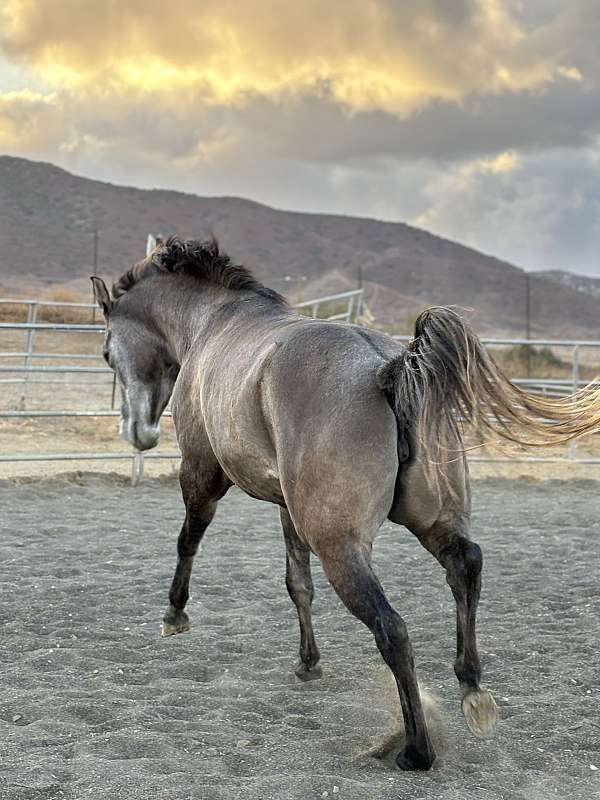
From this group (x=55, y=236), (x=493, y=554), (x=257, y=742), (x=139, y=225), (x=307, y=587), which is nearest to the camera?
(x=257, y=742)

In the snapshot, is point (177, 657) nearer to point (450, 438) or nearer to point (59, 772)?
point (59, 772)

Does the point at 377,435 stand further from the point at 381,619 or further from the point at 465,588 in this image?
the point at 465,588

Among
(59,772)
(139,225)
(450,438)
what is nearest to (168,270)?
(450,438)

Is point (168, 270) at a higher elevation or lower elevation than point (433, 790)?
higher

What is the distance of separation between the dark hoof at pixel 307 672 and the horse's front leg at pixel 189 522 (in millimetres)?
725

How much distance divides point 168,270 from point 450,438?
2189 millimetres

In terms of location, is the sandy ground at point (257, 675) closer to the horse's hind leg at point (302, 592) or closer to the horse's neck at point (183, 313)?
the horse's hind leg at point (302, 592)

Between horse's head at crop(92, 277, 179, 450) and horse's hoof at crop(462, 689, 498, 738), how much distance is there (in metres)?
2.28

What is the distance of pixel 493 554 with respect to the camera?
6.36m

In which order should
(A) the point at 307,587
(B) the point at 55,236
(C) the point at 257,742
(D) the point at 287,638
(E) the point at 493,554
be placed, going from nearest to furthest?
(C) the point at 257,742, (A) the point at 307,587, (D) the point at 287,638, (E) the point at 493,554, (B) the point at 55,236

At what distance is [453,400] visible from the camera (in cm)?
293

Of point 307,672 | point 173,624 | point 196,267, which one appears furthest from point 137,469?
point 307,672

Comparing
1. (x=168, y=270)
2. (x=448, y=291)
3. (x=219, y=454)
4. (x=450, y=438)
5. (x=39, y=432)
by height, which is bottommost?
(x=39, y=432)

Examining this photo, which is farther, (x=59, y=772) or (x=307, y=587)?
(x=307, y=587)
